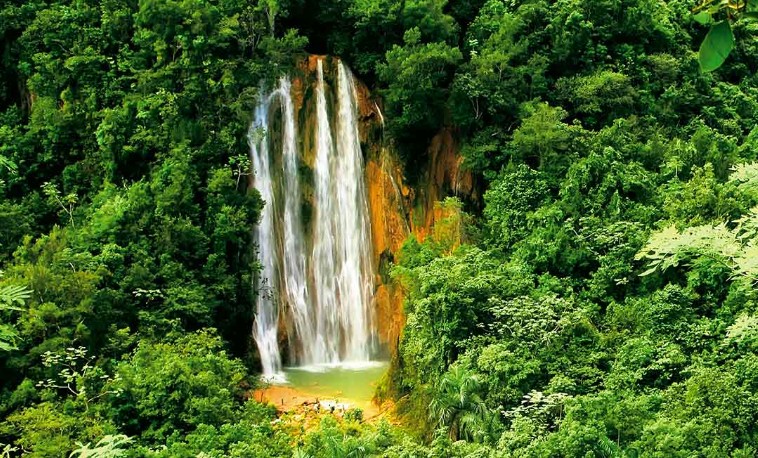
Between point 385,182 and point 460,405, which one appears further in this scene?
point 385,182

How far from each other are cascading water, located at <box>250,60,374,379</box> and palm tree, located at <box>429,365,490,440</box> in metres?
4.70

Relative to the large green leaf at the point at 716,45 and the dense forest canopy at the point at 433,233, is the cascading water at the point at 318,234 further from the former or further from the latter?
the large green leaf at the point at 716,45

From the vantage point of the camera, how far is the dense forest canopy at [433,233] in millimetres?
9023

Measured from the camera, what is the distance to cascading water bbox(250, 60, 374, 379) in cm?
1426

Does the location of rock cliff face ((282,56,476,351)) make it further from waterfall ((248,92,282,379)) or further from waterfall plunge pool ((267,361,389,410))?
waterfall plunge pool ((267,361,389,410))

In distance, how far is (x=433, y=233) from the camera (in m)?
13.7

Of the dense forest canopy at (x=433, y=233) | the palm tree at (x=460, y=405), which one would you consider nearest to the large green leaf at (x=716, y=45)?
the dense forest canopy at (x=433, y=233)

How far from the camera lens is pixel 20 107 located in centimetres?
1602

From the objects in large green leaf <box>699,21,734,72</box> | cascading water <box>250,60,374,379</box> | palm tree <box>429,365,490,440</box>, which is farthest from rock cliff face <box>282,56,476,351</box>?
large green leaf <box>699,21,734,72</box>

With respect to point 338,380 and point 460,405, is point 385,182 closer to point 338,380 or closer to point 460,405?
point 338,380

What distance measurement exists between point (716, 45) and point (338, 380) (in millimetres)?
11926

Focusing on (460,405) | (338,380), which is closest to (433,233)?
(338,380)

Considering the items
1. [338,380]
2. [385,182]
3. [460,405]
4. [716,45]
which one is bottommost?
[460,405]

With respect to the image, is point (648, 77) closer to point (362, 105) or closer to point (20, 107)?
point (362, 105)
